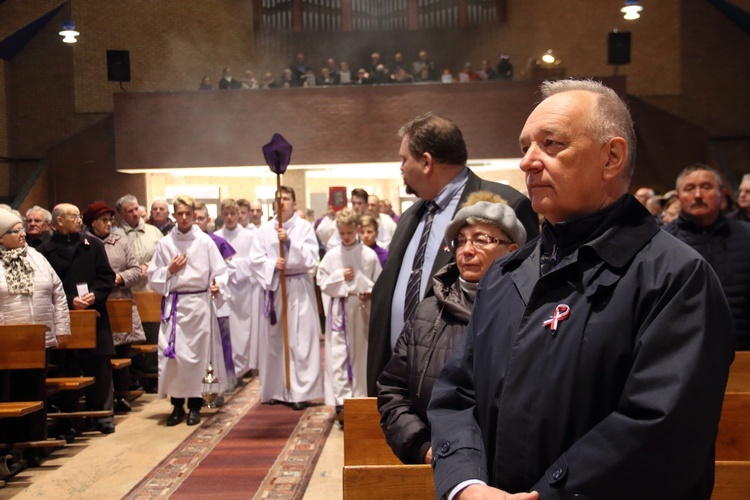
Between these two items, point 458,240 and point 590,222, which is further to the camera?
point 458,240

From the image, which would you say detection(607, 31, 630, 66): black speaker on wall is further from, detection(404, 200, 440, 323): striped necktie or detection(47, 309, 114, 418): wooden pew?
detection(404, 200, 440, 323): striped necktie

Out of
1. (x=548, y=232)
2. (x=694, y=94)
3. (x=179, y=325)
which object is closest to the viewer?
(x=548, y=232)

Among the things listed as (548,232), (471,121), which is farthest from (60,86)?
(548,232)

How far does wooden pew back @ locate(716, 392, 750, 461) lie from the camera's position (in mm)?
3439

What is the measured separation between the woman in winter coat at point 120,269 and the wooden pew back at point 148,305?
307mm

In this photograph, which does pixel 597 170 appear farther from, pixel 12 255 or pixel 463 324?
pixel 12 255

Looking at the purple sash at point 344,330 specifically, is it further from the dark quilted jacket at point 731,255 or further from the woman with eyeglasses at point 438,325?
the woman with eyeglasses at point 438,325

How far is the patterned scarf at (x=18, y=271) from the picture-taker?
5949 mm

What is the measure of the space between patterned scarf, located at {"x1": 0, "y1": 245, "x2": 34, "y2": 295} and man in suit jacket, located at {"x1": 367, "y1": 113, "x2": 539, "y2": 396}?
10.9ft

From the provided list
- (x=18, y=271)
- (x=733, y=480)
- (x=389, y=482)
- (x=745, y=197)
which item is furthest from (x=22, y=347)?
(x=745, y=197)

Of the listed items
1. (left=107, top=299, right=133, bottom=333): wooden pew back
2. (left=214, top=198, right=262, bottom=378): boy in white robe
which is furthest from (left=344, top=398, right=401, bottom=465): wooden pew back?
(left=214, top=198, right=262, bottom=378): boy in white robe

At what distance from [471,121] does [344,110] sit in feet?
7.51

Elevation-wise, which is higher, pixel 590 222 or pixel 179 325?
pixel 590 222

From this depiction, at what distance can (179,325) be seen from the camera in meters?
7.48
